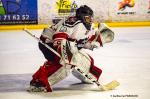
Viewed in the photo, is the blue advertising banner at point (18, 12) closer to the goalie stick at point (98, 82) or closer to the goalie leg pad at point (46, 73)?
the goalie stick at point (98, 82)

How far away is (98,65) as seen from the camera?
502 centimetres

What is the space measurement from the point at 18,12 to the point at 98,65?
98.9 inches

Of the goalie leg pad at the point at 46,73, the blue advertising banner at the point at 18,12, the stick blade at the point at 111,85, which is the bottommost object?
the stick blade at the point at 111,85

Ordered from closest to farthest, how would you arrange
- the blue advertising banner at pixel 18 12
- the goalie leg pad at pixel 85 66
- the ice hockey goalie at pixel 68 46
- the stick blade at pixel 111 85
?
the ice hockey goalie at pixel 68 46, the goalie leg pad at pixel 85 66, the stick blade at pixel 111 85, the blue advertising banner at pixel 18 12

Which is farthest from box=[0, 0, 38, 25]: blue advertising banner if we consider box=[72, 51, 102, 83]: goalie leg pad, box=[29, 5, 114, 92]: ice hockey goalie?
box=[29, 5, 114, 92]: ice hockey goalie

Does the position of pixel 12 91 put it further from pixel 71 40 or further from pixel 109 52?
pixel 109 52

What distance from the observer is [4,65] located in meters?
4.92

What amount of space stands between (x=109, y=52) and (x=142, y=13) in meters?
2.13

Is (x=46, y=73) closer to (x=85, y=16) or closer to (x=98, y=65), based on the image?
(x=85, y=16)

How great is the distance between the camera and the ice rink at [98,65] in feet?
Result: 12.7

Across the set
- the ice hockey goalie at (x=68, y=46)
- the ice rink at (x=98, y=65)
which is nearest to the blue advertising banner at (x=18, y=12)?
the ice rink at (x=98, y=65)

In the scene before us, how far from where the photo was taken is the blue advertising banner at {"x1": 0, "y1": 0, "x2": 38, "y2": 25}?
7.12 metres

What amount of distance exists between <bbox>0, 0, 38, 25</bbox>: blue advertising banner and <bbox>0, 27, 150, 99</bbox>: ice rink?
31cm

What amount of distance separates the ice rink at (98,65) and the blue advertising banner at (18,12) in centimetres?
31
